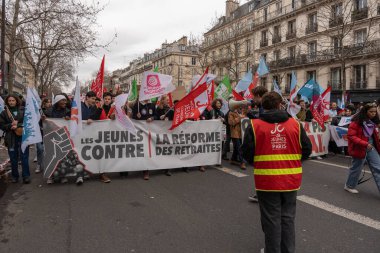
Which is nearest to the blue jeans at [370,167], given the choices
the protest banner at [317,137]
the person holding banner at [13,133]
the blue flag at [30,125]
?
the protest banner at [317,137]

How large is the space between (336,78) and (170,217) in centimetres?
3248

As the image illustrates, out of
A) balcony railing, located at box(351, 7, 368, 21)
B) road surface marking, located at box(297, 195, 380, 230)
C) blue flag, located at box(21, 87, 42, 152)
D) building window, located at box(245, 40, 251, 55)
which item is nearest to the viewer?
road surface marking, located at box(297, 195, 380, 230)

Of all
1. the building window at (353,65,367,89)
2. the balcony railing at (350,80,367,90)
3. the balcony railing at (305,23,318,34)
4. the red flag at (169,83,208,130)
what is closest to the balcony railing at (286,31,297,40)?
the balcony railing at (305,23,318,34)

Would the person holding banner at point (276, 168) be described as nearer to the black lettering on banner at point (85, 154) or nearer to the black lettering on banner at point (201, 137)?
the black lettering on banner at point (85, 154)

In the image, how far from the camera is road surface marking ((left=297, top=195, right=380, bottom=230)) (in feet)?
14.6

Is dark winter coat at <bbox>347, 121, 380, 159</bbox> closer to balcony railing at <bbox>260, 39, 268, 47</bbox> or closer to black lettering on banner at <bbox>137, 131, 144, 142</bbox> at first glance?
black lettering on banner at <bbox>137, 131, 144, 142</bbox>

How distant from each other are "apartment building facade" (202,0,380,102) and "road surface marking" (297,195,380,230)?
19129 millimetres

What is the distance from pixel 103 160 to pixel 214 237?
3615mm

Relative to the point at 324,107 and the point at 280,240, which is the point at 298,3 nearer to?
the point at 324,107

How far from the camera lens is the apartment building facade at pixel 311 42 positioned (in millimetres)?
28531

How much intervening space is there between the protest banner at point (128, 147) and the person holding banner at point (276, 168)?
4.23 m

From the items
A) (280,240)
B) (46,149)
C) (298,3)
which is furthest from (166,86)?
(298,3)

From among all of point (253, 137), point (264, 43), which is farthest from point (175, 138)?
point (264, 43)

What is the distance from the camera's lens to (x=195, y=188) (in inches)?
242
